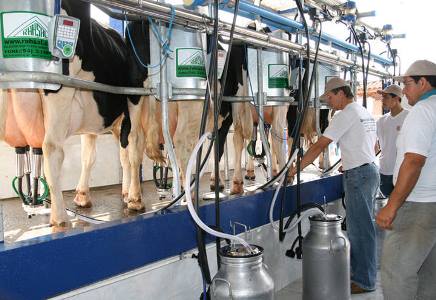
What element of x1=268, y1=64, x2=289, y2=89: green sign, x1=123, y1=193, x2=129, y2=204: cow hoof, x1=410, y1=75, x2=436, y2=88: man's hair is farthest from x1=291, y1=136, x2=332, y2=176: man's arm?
x1=123, y1=193, x2=129, y2=204: cow hoof

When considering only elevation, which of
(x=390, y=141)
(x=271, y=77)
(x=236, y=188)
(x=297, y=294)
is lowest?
(x=297, y=294)

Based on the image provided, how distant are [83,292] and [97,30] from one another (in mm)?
2114

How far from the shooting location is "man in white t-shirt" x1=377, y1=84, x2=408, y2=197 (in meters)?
4.23

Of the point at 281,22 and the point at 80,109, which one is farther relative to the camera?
the point at 281,22

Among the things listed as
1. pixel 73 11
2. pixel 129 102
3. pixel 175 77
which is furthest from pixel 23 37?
pixel 129 102

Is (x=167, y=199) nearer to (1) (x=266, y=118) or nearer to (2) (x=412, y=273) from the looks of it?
(1) (x=266, y=118)

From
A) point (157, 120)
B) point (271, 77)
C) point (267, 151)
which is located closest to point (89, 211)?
point (157, 120)

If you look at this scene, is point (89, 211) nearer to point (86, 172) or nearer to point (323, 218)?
point (86, 172)

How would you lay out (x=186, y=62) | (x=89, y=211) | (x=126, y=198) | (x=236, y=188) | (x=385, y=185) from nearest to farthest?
(x=186, y=62)
(x=89, y=211)
(x=126, y=198)
(x=236, y=188)
(x=385, y=185)

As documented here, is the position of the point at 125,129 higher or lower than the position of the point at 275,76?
lower

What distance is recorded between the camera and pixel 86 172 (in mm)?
3768

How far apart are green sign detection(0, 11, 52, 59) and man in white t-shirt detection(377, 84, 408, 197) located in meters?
3.50

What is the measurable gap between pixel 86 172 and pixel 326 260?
2.21m

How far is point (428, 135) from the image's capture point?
2.24 m
